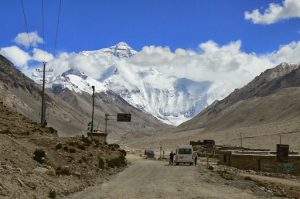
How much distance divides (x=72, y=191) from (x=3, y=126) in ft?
76.8

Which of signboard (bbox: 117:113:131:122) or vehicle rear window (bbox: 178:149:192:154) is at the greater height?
signboard (bbox: 117:113:131:122)

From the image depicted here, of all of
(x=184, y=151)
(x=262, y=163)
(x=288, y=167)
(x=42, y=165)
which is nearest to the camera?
(x=42, y=165)

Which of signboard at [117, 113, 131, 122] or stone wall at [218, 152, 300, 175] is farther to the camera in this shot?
signboard at [117, 113, 131, 122]

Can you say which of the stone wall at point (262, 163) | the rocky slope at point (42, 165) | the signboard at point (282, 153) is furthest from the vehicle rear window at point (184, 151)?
the signboard at point (282, 153)

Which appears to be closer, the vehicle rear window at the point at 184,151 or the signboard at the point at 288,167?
the signboard at the point at 288,167

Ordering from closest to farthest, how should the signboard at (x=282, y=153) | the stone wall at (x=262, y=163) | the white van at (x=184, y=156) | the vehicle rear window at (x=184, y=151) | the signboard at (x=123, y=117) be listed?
the signboard at (x=282, y=153) < the stone wall at (x=262, y=163) < the white van at (x=184, y=156) < the vehicle rear window at (x=184, y=151) < the signboard at (x=123, y=117)

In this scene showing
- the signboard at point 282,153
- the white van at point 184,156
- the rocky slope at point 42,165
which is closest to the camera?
the rocky slope at point 42,165

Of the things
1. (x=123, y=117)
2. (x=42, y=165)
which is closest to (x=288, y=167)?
(x=42, y=165)

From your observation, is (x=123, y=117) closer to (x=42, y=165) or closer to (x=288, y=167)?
(x=288, y=167)

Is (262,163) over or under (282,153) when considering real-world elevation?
under

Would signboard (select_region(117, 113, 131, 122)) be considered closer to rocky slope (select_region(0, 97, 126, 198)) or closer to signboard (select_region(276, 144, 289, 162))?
rocky slope (select_region(0, 97, 126, 198))

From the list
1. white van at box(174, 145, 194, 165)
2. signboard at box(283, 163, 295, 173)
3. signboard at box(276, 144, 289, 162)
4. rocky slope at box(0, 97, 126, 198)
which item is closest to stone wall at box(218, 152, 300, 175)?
signboard at box(283, 163, 295, 173)

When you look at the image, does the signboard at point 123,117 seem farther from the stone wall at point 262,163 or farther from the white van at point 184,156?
the white van at point 184,156

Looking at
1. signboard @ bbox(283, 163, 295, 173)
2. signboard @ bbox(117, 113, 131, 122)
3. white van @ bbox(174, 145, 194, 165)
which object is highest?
signboard @ bbox(117, 113, 131, 122)
